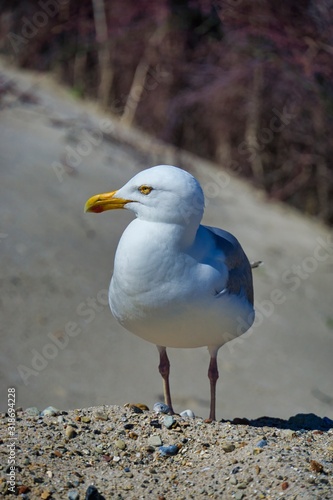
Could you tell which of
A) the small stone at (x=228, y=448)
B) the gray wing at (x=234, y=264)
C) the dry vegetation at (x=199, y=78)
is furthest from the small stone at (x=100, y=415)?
the dry vegetation at (x=199, y=78)

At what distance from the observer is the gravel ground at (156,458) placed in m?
3.34

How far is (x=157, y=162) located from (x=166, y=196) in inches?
221

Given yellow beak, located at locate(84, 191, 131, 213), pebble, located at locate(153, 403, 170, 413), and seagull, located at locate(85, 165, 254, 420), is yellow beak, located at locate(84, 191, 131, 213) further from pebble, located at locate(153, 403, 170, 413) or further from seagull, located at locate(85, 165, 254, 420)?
pebble, located at locate(153, 403, 170, 413)

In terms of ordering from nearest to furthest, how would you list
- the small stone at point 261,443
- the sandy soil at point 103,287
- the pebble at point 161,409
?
the small stone at point 261,443, the pebble at point 161,409, the sandy soil at point 103,287

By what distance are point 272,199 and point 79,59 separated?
10.9 ft

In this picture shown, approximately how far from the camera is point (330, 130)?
9.50 meters

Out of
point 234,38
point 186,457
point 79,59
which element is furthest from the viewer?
point 79,59

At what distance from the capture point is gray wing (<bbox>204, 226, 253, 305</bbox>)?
415 centimetres

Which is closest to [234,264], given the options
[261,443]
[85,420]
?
[261,443]

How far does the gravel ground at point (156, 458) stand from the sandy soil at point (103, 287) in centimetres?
227

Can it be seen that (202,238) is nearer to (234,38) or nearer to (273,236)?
(273,236)

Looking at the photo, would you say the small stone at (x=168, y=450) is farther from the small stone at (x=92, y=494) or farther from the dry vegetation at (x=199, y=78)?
the dry vegetation at (x=199, y=78)

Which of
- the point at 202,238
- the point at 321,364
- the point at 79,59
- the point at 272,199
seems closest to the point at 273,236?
the point at 272,199

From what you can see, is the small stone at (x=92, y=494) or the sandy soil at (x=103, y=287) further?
the sandy soil at (x=103, y=287)
